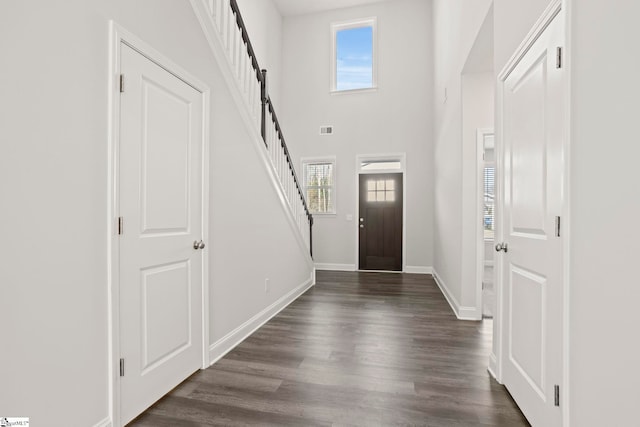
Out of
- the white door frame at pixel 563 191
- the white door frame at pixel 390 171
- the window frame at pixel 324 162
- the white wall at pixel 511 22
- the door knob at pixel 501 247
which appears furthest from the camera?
the window frame at pixel 324 162

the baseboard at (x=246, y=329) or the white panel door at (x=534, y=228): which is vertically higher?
the white panel door at (x=534, y=228)

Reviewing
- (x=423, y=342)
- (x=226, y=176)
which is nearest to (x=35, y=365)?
(x=226, y=176)

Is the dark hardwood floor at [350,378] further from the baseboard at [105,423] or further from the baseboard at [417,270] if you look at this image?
the baseboard at [417,270]

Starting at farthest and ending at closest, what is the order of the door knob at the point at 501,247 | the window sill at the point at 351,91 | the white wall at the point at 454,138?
the window sill at the point at 351,91 < the white wall at the point at 454,138 < the door knob at the point at 501,247

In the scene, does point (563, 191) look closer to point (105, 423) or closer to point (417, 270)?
point (105, 423)

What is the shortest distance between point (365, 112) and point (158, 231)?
595cm

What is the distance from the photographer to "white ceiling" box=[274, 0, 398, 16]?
23.4ft

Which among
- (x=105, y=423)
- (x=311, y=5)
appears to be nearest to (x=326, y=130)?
(x=311, y=5)

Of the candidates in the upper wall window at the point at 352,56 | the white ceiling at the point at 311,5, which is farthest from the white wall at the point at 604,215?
the white ceiling at the point at 311,5

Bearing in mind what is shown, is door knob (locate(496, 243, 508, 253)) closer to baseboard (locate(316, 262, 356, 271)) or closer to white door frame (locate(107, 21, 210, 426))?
white door frame (locate(107, 21, 210, 426))

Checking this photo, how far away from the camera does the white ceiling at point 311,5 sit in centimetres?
714

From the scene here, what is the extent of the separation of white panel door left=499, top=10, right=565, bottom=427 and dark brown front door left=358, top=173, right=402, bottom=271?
4753 millimetres

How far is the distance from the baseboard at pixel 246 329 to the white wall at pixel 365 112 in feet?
10.0

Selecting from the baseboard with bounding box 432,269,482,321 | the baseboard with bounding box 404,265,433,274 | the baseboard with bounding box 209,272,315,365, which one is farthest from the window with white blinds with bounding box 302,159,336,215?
the baseboard with bounding box 432,269,482,321
